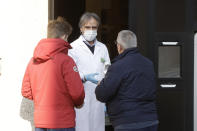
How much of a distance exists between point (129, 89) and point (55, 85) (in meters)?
0.58

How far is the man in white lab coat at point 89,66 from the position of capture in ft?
13.5

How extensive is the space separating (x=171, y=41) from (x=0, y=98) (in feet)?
6.54

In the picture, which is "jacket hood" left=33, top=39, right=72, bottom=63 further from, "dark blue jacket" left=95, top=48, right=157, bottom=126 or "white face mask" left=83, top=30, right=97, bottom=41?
"white face mask" left=83, top=30, right=97, bottom=41

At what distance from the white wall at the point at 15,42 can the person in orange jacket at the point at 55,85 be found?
101 cm

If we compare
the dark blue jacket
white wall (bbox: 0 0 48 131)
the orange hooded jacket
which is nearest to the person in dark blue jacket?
the dark blue jacket

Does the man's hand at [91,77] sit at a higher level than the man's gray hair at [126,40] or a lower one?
lower

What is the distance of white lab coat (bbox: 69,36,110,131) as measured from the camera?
13.5ft

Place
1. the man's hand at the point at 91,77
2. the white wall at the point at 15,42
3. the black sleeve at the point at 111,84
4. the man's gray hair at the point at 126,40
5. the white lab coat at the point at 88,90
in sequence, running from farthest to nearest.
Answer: the white wall at the point at 15,42 → the white lab coat at the point at 88,90 → the man's hand at the point at 91,77 → the man's gray hair at the point at 126,40 → the black sleeve at the point at 111,84

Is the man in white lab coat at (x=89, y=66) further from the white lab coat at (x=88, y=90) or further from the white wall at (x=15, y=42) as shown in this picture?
the white wall at (x=15, y=42)

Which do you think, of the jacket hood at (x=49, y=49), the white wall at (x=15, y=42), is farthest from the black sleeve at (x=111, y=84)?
the white wall at (x=15, y=42)

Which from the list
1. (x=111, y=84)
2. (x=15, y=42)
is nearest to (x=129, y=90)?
(x=111, y=84)

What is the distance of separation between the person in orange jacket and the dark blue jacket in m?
0.24

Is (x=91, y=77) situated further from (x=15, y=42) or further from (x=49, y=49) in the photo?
(x=15, y=42)

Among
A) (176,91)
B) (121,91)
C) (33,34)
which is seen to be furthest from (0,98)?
(176,91)
